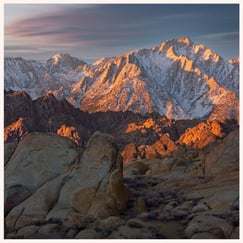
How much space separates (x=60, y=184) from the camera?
27781mm

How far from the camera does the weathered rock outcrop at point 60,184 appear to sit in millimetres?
25438

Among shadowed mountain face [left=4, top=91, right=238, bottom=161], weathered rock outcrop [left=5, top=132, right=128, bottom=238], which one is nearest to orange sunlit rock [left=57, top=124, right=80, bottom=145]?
shadowed mountain face [left=4, top=91, right=238, bottom=161]

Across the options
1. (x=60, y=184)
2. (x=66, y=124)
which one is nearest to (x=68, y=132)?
(x=66, y=124)

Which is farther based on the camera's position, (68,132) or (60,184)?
(68,132)

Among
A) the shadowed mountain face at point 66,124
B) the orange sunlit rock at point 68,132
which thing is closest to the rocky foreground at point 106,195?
the shadowed mountain face at point 66,124

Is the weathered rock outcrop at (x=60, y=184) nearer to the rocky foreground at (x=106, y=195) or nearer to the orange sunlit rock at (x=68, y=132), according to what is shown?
the rocky foreground at (x=106, y=195)

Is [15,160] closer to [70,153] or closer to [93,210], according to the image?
[70,153]

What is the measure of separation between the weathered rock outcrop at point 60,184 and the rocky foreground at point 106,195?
0.05 meters

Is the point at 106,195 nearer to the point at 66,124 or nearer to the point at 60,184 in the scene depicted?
the point at 60,184

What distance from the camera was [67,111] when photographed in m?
190

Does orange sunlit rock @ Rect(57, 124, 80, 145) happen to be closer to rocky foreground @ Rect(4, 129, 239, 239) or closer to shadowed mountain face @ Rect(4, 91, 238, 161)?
shadowed mountain face @ Rect(4, 91, 238, 161)

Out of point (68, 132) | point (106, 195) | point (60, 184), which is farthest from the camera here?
point (68, 132)

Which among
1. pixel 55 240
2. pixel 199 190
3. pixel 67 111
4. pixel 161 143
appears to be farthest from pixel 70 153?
pixel 67 111

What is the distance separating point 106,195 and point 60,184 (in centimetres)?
288
